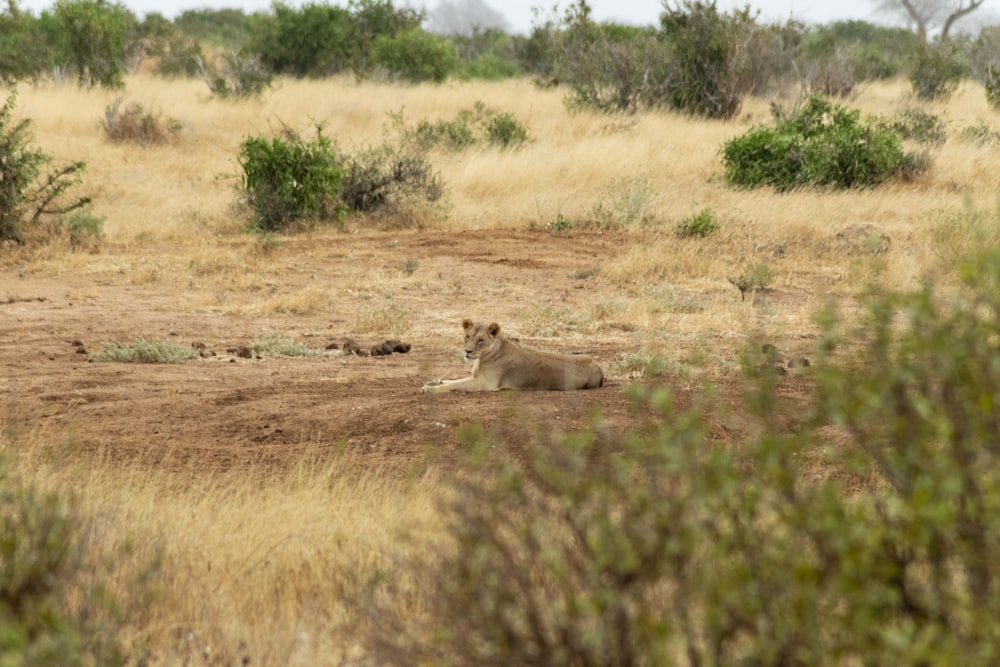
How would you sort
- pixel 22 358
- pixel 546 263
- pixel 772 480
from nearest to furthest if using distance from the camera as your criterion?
pixel 772 480 → pixel 22 358 → pixel 546 263

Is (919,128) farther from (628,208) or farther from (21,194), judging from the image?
(21,194)

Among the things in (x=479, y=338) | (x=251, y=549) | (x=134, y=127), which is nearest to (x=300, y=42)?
(x=134, y=127)

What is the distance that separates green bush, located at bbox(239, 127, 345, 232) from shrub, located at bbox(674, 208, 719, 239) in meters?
4.37

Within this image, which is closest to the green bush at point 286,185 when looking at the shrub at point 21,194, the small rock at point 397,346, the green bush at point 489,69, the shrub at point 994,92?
the shrub at point 21,194

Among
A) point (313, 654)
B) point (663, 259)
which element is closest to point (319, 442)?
point (313, 654)

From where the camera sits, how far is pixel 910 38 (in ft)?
190

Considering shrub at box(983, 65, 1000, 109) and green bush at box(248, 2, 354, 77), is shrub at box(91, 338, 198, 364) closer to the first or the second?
shrub at box(983, 65, 1000, 109)

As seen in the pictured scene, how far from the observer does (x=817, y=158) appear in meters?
18.7

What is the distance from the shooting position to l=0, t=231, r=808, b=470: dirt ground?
729cm

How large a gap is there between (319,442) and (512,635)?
4225mm

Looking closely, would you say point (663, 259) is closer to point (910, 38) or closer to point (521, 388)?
point (521, 388)

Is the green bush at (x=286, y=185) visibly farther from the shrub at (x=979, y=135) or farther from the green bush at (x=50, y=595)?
the green bush at (x=50, y=595)

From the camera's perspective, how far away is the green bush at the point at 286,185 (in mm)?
16859

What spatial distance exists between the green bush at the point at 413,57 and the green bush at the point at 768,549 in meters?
30.7
